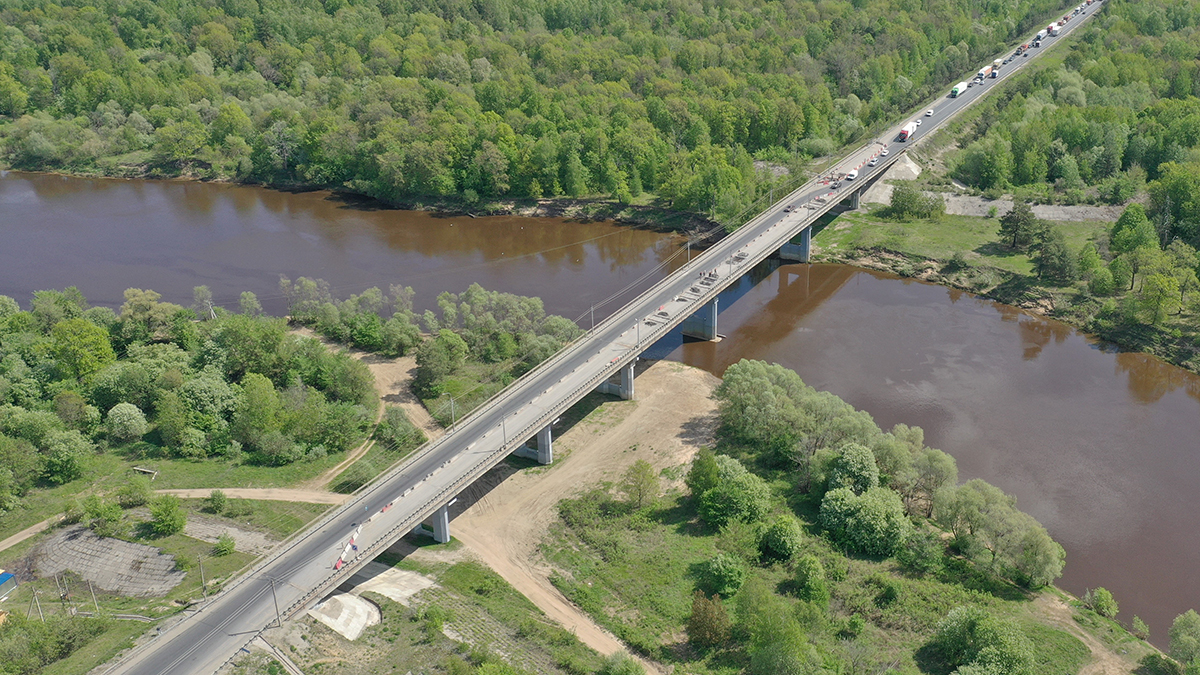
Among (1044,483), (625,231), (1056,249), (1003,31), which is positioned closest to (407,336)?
(625,231)

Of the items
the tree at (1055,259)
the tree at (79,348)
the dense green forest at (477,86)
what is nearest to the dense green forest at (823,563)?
the tree at (1055,259)

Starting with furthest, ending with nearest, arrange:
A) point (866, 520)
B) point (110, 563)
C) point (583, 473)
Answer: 1. point (583, 473)
2. point (866, 520)
3. point (110, 563)

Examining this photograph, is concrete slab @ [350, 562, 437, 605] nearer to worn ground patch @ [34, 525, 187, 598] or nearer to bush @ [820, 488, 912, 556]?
worn ground patch @ [34, 525, 187, 598]

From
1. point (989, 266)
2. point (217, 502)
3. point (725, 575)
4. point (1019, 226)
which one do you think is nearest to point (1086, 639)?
point (725, 575)

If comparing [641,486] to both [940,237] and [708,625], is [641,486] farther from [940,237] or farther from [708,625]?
[940,237]

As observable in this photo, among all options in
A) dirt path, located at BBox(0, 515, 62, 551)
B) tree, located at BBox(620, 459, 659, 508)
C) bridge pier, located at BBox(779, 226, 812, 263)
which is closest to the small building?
dirt path, located at BBox(0, 515, 62, 551)

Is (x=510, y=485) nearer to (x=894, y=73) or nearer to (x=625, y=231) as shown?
(x=625, y=231)

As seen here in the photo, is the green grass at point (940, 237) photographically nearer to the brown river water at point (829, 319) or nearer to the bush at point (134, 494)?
the brown river water at point (829, 319)
